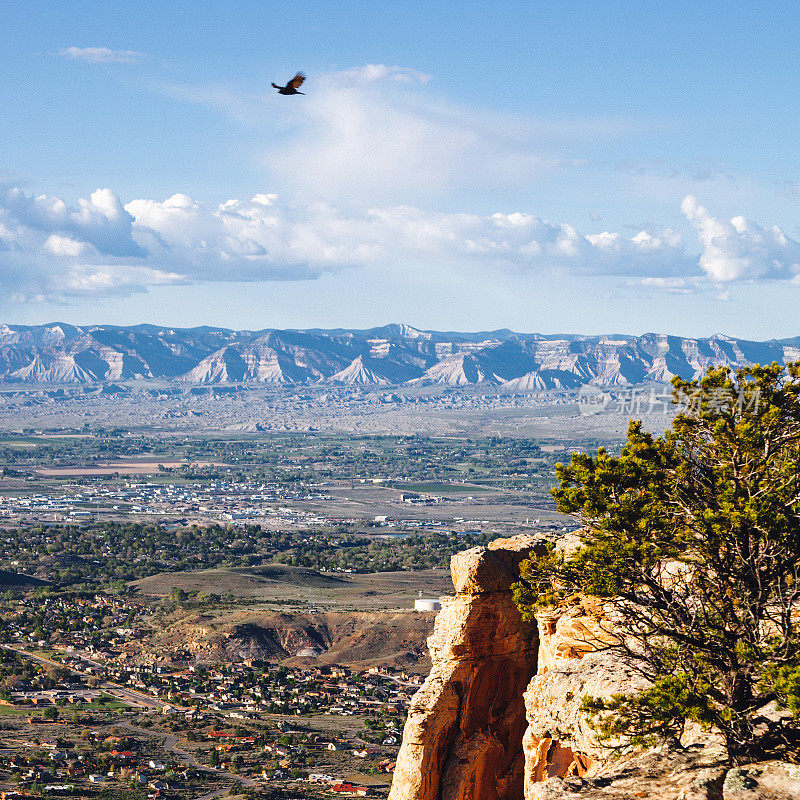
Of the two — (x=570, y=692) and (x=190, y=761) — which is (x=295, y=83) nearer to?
(x=570, y=692)

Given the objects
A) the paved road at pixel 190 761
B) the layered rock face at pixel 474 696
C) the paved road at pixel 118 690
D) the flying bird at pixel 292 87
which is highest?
the flying bird at pixel 292 87

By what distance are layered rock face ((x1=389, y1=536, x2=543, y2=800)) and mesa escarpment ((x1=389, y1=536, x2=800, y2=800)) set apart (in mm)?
20

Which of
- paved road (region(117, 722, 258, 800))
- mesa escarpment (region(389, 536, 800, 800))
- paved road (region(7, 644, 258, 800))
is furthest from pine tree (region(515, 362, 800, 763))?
paved road (region(117, 722, 258, 800))

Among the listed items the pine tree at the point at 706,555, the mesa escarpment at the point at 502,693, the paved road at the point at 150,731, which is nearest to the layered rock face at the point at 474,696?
the mesa escarpment at the point at 502,693

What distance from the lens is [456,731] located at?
21.3 m

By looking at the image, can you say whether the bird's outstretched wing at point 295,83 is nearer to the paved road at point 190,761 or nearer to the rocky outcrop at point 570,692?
the rocky outcrop at point 570,692

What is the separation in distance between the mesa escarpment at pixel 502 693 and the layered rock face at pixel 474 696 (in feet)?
0.07

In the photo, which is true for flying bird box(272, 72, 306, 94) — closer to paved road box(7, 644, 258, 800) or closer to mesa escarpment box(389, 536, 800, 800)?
mesa escarpment box(389, 536, 800, 800)

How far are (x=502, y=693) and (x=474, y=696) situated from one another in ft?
2.32

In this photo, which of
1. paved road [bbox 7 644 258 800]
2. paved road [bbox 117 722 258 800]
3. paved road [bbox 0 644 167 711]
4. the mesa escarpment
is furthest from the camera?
paved road [bbox 0 644 167 711]

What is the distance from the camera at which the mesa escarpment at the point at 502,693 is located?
1833 cm

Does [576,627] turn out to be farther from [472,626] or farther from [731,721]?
[731,721]

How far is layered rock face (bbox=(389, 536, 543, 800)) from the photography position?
20766mm

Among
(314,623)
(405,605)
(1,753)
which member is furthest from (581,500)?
(405,605)
